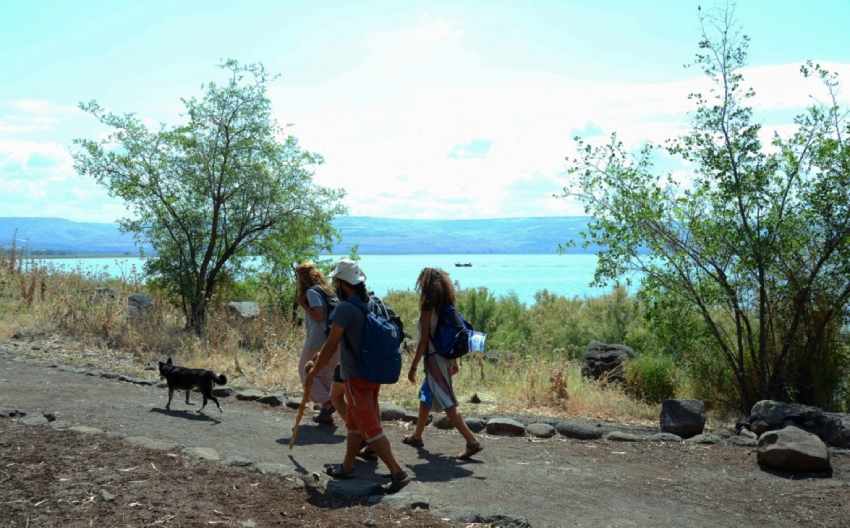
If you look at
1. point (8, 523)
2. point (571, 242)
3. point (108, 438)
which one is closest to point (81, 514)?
point (8, 523)

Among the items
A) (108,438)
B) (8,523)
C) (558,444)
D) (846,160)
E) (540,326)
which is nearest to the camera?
(8,523)

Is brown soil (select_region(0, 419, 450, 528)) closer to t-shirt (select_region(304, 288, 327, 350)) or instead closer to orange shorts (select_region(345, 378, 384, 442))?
orange shorts (select_region(345, 378, 384, 442))

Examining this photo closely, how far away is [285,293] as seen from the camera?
61.4ft

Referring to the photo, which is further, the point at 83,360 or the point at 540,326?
the point at 540,326

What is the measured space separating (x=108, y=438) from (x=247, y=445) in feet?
4.19

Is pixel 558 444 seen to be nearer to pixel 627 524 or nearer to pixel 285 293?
pixel 627 524

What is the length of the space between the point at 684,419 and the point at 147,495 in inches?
236

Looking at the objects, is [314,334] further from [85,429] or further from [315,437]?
[85,429]

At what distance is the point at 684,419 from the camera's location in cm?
968

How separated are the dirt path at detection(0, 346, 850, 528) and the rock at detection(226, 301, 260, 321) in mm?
7503

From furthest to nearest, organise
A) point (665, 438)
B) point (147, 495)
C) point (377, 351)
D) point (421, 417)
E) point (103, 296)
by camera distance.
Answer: point (103, 296), point (665, 438), point (421, 417), point (377, 351), point (147, 495)

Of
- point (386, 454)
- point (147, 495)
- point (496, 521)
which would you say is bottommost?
point (147, 495)

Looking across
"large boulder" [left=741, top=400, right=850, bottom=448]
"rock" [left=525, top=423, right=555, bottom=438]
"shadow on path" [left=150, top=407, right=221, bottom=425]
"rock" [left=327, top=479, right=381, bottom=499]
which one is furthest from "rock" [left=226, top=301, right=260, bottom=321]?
"rock" [left=327, top=479, right=381, bottom=499]

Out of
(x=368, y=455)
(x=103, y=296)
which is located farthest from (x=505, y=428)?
(x=103, y=296)
